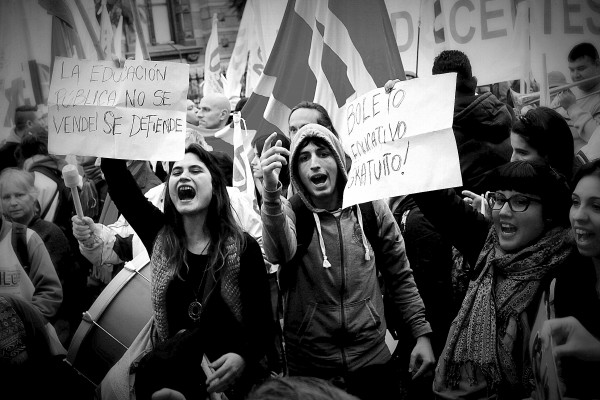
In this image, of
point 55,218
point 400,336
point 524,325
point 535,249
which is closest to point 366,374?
point 400,336

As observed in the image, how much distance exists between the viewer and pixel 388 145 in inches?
97.5

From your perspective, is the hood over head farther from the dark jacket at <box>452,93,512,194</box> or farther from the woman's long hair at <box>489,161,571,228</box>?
the dark jacket at <box>452,93,512,194</box>

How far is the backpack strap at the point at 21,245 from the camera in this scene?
3.14 meters

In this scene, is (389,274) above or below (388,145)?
below

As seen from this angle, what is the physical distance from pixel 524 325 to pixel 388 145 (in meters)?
0.84

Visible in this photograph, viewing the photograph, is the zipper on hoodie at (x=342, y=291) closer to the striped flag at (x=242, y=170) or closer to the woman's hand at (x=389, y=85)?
the woman's hand at (x=389, y=85)

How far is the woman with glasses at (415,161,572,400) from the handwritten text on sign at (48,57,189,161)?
1439 mm

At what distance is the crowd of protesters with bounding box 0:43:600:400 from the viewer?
2207 millimetres

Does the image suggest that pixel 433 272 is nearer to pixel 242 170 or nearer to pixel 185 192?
pixel 185 192

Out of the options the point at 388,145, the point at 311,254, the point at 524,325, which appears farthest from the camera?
the point at 311,254

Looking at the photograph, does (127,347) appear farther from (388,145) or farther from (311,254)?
(388,145)

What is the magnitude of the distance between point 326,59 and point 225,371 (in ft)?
8.16

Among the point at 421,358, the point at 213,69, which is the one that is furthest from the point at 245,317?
the point at 213,69

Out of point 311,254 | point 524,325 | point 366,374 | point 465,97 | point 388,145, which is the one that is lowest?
point 366,374
